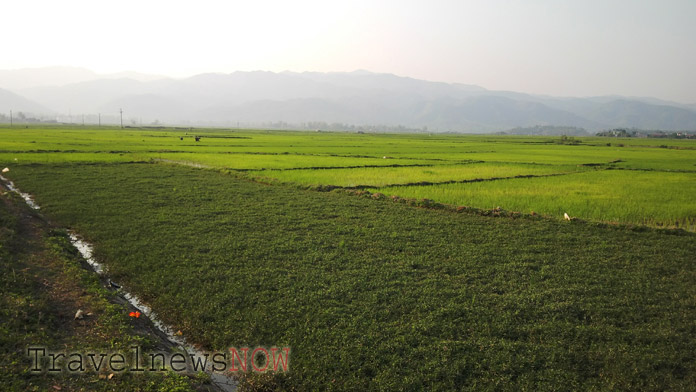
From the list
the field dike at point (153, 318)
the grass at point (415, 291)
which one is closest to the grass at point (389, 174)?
the grass at point (415, 291)

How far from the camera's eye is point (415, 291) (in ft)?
24.0

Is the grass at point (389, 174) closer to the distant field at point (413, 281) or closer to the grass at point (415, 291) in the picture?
the distant field at point (413, 281)

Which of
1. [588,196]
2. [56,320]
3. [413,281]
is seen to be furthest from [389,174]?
[56,320]

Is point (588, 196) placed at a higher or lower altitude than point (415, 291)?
higher

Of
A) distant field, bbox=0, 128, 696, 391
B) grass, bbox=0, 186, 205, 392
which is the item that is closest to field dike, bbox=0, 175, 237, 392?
distant field, bbox=0, 128, 696, 391

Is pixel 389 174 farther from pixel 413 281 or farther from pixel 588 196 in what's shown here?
pixel 413 281

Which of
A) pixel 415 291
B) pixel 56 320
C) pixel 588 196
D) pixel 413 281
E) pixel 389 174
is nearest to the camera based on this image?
pixel 56 320

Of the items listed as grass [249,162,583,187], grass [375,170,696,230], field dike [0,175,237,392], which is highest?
grass [249,162,583,187]

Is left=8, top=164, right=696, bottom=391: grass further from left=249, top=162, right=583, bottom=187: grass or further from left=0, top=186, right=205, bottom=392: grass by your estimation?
left=249, top=162, right=583, bottom=187: grass

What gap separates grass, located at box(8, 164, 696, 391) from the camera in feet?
17.3

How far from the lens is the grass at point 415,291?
17.3 ft

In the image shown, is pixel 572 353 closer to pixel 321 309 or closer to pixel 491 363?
pixel 491 363

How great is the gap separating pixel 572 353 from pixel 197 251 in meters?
7.68

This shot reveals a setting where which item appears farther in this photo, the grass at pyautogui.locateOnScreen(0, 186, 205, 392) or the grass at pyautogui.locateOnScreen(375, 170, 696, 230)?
the grass at pyautogui.locateOnScreen(375, 170, 696, 230)
